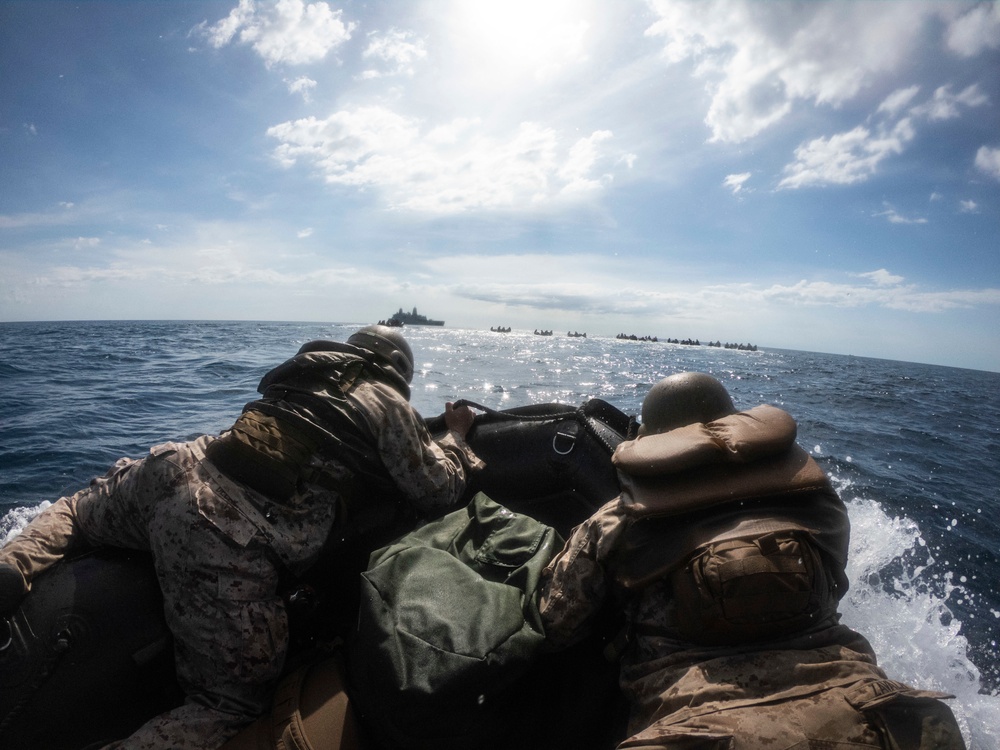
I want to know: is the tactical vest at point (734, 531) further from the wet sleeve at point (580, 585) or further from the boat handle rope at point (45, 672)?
the boat handle rope at point (45, 672)

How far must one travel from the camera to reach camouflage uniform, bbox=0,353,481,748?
195 cm

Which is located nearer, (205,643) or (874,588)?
(205,643)

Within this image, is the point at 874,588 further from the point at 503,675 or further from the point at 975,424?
the point at 975,424

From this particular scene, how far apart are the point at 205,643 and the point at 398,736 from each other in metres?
0.87

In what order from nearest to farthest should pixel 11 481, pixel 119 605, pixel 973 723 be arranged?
pixel 119 605, pixel 973 723, pixel 11 481

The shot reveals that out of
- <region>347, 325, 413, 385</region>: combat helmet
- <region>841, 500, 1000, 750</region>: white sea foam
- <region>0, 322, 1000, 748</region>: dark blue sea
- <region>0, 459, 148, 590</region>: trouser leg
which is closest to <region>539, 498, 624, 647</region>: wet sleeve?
<region>347, 325, 413, 385</region>: combat helmet

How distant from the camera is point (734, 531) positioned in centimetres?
172

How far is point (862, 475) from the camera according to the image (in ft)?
27.2

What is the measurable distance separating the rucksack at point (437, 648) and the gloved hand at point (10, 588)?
1.30 metres

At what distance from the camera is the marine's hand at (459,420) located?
147 inches

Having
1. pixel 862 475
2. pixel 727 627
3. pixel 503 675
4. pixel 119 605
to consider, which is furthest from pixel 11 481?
pixel 862 475

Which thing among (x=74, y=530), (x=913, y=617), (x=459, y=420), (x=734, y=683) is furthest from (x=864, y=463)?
(x=74, y=530)

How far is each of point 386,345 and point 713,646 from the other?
7.44 feet

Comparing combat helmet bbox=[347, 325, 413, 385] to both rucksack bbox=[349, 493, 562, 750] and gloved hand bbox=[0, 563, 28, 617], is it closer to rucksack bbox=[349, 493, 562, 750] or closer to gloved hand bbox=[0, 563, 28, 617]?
rucksack bbox=[349, 493, 562, 750]
